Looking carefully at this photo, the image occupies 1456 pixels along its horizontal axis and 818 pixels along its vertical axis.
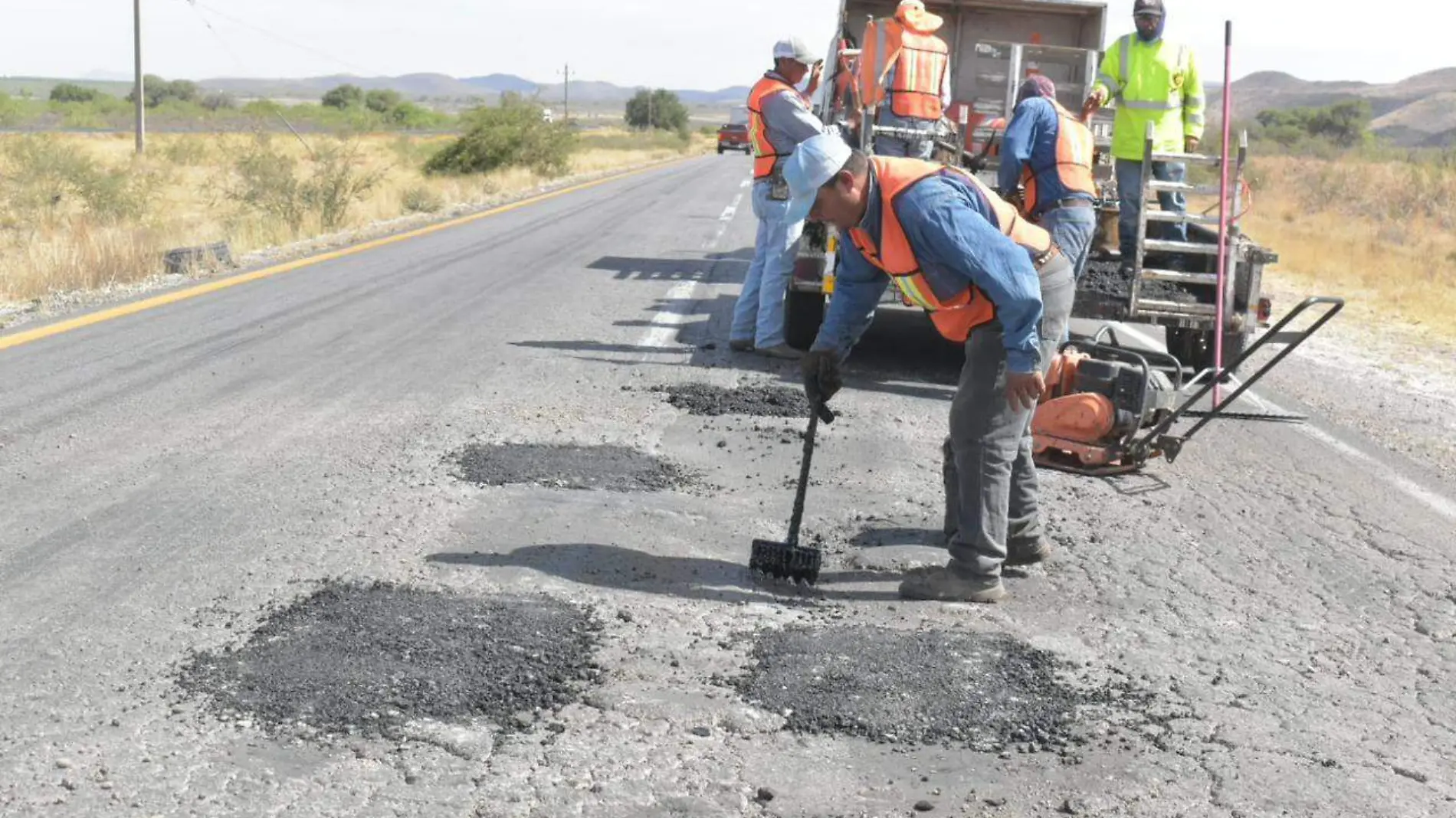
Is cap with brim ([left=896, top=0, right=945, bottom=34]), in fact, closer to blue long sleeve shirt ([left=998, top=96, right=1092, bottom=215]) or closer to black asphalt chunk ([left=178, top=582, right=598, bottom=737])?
blue long sleeve shirt ([left=998, top=96, right=1092, bottom=215])

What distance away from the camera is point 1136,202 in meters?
9.54

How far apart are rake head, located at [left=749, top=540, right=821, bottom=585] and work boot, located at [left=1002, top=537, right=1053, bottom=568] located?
2.77ft

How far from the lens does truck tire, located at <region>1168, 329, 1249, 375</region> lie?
9750 mm

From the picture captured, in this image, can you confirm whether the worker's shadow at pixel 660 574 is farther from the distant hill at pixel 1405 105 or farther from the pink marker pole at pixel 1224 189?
the distant hill at pixel 1405 105

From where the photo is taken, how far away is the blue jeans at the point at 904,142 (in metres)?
10.2

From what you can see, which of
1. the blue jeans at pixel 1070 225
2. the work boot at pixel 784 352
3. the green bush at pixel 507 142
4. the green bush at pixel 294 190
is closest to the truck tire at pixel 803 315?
the work boot at pixel 784 352

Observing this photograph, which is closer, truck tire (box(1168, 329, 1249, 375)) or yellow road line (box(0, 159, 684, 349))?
truck tire (box(1168, 329, 1249, 375))

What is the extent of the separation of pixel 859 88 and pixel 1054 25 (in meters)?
4.54

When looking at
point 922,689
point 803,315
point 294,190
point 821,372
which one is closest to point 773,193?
point 803,315

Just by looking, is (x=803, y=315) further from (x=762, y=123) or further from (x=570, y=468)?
(x=570, y=468)

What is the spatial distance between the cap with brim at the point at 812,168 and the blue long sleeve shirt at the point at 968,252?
0.18 metres

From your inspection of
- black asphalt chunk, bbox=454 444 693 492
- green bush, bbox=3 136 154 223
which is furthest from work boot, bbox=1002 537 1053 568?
green bush, bbox=3 136 154 223

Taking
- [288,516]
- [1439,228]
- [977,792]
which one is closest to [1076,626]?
[977,792]

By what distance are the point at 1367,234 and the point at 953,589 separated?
26.2 meters
